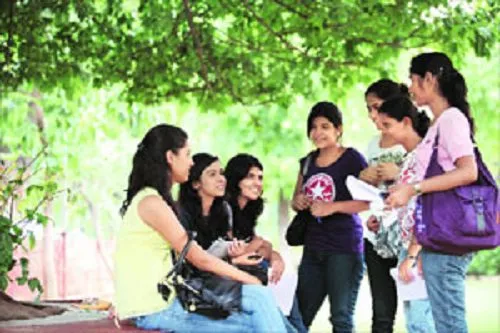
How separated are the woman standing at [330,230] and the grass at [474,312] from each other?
35.0 feet

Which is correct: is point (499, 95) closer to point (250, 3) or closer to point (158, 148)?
point (250, 3)

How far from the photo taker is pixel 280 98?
13141 mm

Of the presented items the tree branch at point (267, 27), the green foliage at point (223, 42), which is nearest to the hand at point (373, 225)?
the green foliage at point (223, 42)

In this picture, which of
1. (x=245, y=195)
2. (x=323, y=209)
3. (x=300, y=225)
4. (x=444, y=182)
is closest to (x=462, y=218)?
(x=444, y=182)

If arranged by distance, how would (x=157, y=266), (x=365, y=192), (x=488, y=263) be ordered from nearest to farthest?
(x=365, y=192), (x=157, y=266), (x=488, y=263)

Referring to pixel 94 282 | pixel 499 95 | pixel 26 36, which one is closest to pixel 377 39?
pixel 26 36

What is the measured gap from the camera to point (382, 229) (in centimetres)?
705

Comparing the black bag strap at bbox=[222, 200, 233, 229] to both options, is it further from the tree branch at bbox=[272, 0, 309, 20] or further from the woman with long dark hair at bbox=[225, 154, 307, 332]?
the tree branch at bbox=[272, 0, 309, 20]

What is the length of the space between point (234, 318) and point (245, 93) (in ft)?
23.8

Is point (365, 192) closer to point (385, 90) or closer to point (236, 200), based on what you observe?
point (385, 90)

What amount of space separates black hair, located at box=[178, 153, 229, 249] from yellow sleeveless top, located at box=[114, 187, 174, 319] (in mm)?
1343

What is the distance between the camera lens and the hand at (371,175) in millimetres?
6949

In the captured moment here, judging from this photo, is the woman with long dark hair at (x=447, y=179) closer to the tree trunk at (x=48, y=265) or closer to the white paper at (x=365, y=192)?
the white paper at (x=365, y=192)

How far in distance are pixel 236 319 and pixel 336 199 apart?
162cm
